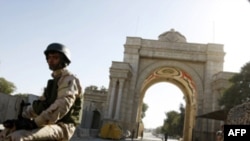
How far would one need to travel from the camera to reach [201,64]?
90.7ft

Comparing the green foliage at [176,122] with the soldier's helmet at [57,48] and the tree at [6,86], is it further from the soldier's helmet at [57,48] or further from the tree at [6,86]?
the soldier's helmet at [57,48]

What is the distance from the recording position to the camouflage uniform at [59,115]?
6.87 feet

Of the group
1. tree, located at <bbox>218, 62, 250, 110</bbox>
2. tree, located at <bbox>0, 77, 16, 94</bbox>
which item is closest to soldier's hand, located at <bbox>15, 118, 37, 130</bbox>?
tree, located at <bbox>218, 62, 250, 110</bbox>

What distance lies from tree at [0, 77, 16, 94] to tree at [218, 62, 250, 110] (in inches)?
1610

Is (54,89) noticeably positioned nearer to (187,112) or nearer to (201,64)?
(201,64)

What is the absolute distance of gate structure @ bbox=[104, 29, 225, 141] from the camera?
25.8 m

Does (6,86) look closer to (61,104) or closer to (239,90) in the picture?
(239,90)

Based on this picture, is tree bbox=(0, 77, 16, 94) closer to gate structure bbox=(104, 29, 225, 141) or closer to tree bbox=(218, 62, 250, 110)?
gate structure bbox=(104, 29, 225, 141)

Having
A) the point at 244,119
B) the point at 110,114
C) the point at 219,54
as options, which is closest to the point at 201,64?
the point at 219,54

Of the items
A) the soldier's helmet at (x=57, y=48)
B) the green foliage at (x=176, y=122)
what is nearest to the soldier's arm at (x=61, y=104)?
the soldier's helmet at (x=57, y=48)

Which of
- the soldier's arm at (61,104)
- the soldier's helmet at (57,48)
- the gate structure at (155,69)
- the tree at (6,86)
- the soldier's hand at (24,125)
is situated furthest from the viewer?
the tree at (6,86)

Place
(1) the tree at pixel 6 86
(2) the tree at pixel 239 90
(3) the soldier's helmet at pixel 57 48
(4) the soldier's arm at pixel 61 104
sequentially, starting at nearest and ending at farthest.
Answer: (4) the soldier's arm at pixel 61 104 < (3) the soldier's helmet at pixel 57 48 < (2) the tree at pixel 239 90 < (1) the tree at pixel 6 86

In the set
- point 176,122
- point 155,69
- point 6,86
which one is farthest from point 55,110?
point 176,122

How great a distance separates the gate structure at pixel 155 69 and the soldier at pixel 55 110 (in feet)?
75.0
